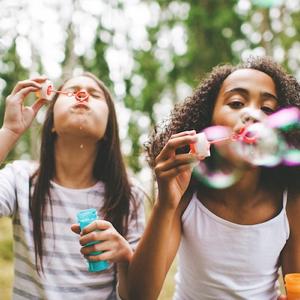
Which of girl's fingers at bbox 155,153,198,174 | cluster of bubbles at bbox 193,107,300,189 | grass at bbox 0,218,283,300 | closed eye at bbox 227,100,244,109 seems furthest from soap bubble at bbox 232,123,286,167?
grass at bbox 0,218,283,300

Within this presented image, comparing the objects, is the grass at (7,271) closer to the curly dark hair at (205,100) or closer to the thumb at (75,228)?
the curly dark hair at (205,100)

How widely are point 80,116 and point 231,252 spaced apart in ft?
2.38

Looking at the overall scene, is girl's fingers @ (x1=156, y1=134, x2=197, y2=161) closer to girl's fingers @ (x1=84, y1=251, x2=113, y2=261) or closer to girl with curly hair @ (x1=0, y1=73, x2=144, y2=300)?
girl's fingers @ (x1=84, y1=251, x2=113, y2=261)

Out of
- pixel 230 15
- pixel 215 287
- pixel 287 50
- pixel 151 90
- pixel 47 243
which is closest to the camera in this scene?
pixel 215 287

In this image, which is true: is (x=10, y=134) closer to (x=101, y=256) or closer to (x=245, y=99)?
(x=101, y=256)

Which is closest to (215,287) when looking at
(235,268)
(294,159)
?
(235,268)

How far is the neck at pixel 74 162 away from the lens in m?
1.73

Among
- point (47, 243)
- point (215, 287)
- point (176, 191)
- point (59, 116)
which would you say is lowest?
point (215, 287)

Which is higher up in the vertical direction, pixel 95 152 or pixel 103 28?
pixel 103 28

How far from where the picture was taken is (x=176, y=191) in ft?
4.25

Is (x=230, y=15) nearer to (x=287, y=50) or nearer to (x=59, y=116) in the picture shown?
(x=287, y=50)

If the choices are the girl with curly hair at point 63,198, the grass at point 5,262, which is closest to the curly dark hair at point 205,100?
the girl with curly hair at point 63,198

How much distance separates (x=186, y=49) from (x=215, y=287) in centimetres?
622

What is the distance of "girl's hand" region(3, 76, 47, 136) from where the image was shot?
1611 millimetres
